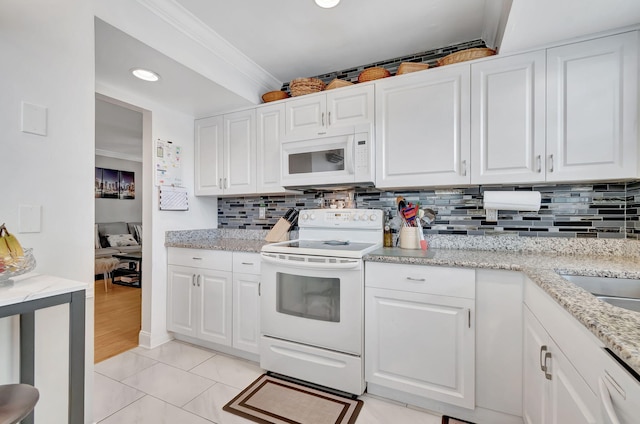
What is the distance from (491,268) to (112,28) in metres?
2.37

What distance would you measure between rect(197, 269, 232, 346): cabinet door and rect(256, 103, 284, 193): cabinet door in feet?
2.71

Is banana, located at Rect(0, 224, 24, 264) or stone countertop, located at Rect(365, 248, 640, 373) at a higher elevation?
banana, located at Rect(0, 224, 24, 264)

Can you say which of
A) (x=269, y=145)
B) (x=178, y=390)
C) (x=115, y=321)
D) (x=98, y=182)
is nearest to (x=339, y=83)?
(x=269, y=145)

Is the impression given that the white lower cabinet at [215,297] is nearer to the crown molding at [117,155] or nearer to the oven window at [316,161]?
the oven window at [316,161]

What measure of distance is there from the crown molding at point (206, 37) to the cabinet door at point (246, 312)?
5.54ft

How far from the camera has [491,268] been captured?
4.97ft

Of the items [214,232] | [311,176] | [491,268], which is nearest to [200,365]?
[214,232]

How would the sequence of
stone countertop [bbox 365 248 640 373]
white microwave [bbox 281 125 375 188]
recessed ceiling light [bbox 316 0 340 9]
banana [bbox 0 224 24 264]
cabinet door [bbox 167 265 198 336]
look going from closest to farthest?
stone countertop [bbox 365 248 640 373], banana [bbox 0 224 24 264], recessed ceiling light [bbox 316 0 340 9], white microwave [bbox 281 125 375 188], cabinet door [bbox 167 265 198 336]

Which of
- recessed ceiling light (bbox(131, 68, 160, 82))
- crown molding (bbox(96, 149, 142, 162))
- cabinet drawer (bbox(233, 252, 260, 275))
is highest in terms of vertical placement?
crown molding (bbox(96, 149, 142, 162))

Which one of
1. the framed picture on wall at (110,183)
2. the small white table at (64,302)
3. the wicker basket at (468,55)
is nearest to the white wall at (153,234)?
the small white table at (64,302)

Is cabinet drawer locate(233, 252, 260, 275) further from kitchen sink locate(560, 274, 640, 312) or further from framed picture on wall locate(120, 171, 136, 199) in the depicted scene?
framed picture on wall locate(120, 171, 136, 199)

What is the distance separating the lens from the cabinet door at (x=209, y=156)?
278cm

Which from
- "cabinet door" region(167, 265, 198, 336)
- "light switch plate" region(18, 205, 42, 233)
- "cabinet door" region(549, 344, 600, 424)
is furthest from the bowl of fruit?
"cabinet door" region(549, 344, 600, 424)

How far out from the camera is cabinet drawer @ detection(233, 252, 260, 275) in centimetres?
220
